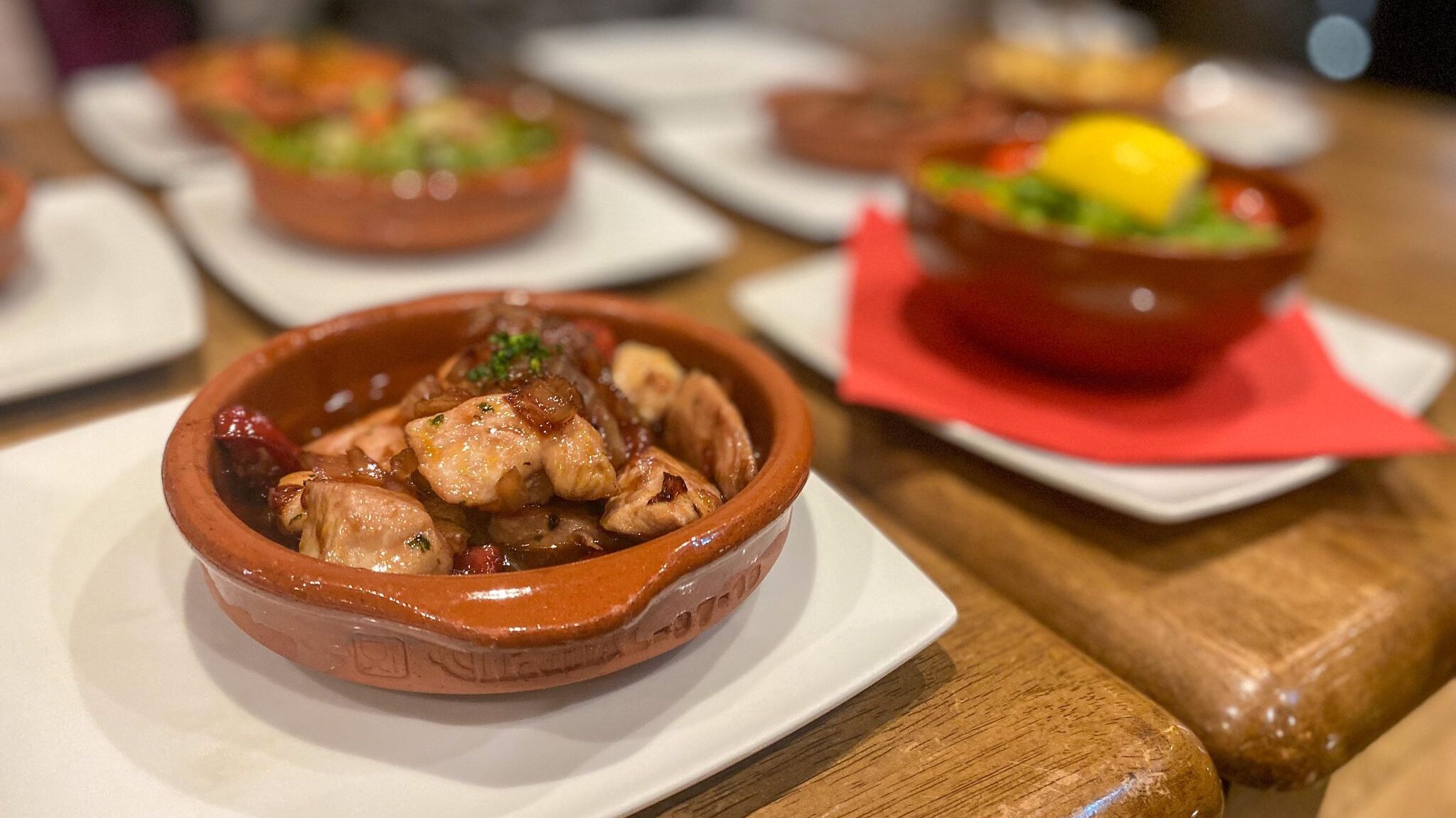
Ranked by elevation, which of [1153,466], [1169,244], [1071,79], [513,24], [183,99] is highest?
[1169,244]

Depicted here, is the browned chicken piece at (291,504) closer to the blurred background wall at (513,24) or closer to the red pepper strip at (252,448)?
the red pepper strip at (252,448)

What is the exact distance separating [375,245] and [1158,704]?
4.94 feet

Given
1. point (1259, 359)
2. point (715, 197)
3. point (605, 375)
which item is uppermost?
point (605, 375)

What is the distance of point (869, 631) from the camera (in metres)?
0.94

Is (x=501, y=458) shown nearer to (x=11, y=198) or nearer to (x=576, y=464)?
(x=576, y=464)

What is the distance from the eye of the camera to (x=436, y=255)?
1.98 meters

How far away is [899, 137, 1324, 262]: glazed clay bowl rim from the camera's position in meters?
1.35

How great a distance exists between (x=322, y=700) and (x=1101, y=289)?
43.2 inches

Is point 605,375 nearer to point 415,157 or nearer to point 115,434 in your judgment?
point 115,434

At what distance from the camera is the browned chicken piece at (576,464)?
35.6 inches

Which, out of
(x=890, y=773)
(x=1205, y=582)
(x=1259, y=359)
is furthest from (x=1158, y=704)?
(x=1259, y=359)

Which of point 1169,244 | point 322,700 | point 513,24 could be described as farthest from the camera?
point 513,24

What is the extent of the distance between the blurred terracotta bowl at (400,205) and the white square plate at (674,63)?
1165 millimetres

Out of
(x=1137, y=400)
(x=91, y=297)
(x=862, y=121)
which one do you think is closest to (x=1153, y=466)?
(x=1137, y=400)
